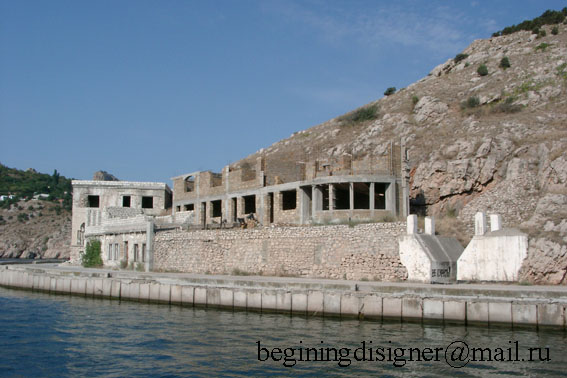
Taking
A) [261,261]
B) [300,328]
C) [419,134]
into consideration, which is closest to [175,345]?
[300,328]

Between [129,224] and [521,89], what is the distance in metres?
41.9

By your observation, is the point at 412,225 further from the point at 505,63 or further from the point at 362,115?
the point at 505,63

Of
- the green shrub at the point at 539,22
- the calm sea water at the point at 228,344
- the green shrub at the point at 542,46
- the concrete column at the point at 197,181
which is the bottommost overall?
the calm sea water at the point at 228,344

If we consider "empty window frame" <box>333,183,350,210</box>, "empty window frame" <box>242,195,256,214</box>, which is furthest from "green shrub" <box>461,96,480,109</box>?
"empty window frame" <box>242,195,256,214</box>

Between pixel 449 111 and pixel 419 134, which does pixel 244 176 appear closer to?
pixel 419 134

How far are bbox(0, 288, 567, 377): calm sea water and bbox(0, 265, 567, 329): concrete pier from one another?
1.74 ft

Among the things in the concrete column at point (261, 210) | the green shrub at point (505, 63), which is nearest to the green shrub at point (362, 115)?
the green shrub at point (505, 63)

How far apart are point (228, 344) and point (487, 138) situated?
106ft

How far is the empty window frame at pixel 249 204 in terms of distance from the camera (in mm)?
42287

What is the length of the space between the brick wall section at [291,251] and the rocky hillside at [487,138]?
5.07m

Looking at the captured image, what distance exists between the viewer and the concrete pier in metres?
19.4

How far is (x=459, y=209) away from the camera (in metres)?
39.9

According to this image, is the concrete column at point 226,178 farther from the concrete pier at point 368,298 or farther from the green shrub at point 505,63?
the green shrub at point 505,63

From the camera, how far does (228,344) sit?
18000 millimetres
